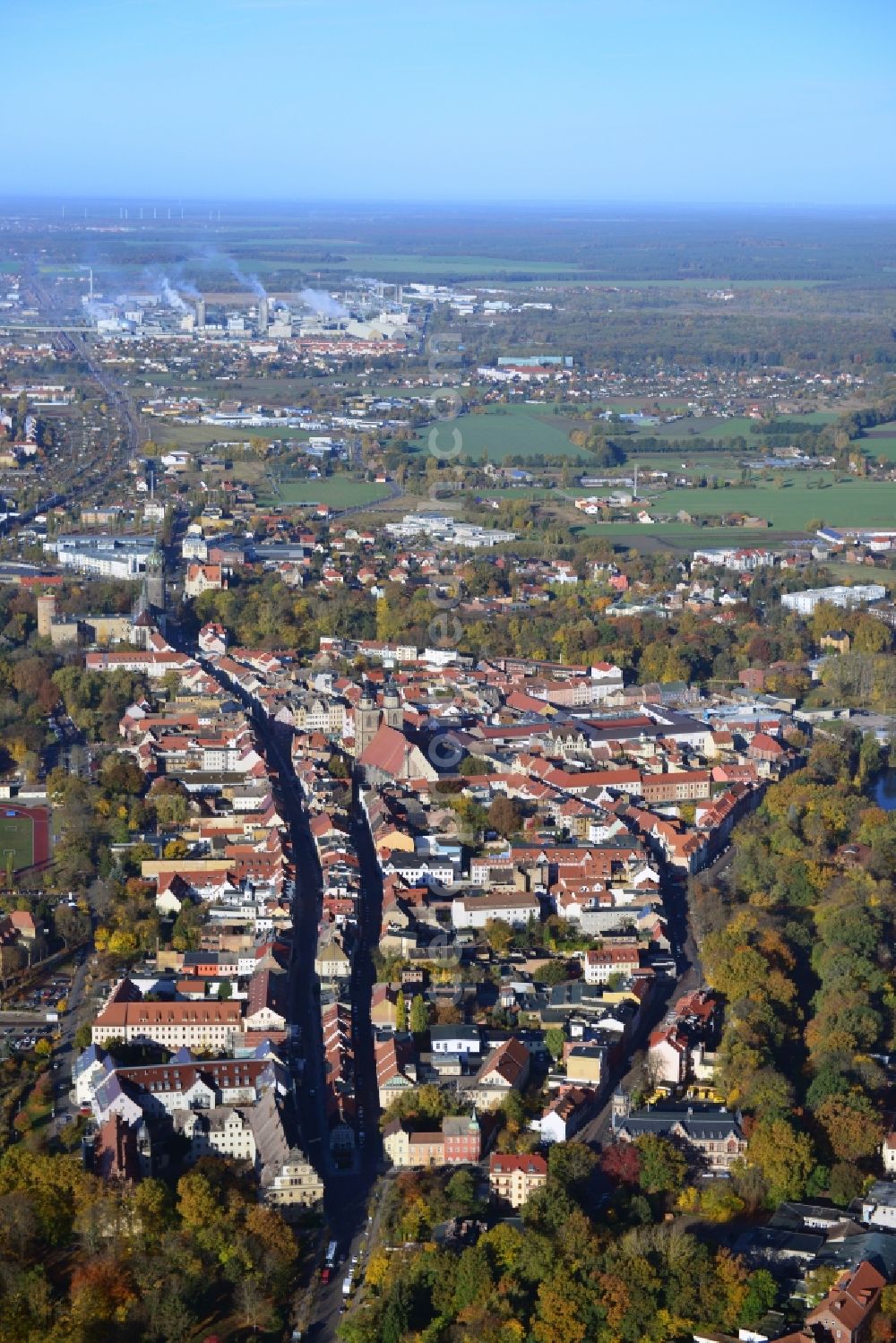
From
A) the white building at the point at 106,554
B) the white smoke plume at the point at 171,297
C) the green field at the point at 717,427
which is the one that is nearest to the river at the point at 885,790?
the white building at the point at 106,554

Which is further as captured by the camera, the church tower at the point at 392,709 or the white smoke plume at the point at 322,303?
the white smoke plume at the point at 322,303

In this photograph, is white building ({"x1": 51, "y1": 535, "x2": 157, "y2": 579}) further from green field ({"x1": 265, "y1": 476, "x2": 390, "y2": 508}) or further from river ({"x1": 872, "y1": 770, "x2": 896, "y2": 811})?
river ({"x1": 872, "y1": 770, "x2": 896, "y2": 811})

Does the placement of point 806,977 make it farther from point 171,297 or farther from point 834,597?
point 171,297

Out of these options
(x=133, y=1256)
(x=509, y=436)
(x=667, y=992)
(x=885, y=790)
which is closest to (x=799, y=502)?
(x=509, y=436)

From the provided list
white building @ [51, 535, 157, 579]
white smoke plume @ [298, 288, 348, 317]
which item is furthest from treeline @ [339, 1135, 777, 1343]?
white smoke plume @ [298, 288, 348, 317]

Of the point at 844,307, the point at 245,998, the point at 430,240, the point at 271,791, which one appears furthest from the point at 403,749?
the point at 430,240

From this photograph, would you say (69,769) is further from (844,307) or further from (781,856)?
(844,307)

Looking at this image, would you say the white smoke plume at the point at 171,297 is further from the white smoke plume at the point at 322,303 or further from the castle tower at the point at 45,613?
the castle tower at the point at 45,613

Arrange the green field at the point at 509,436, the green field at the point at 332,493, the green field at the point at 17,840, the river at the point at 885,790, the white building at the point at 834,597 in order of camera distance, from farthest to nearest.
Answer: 1. the green field at the point at 509,436
2. the green field at the point at 332,493
3. the white building at the point at 834,597
4. the river at the point at 885,790
5. the green field at the point at 17,840
